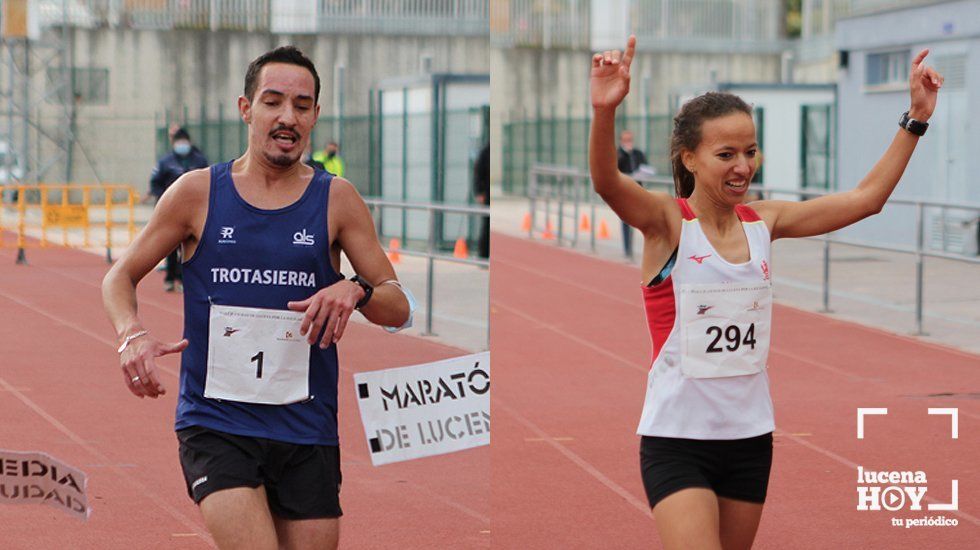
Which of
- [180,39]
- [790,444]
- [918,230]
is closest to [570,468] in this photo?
[790,444]

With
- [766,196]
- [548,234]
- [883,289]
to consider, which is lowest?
[883,289]

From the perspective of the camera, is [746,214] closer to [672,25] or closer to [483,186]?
[483,186]

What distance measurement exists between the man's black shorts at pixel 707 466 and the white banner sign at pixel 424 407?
1.38 m

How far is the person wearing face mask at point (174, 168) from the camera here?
22.9 ft

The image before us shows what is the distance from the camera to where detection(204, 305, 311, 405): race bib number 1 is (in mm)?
3969

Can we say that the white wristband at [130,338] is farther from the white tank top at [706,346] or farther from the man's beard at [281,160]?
the white tank top at [706,346]

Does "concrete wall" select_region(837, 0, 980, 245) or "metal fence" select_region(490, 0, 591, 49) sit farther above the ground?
"metal fence" select_region(490, 0, 591, 49)

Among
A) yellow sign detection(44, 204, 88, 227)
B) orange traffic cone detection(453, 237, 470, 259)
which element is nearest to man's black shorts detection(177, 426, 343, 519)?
yellow sign detection(44, 204, 88, 227)

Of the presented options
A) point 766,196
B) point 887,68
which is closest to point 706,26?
point 887,68

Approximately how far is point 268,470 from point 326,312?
49 cm

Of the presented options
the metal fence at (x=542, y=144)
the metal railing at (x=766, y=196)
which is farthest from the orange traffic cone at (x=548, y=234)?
the metal fence at (x=542, y=144)

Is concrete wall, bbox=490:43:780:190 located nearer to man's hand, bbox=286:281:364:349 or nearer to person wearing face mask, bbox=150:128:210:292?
person wearing face mask, bbox=150:128:210:292

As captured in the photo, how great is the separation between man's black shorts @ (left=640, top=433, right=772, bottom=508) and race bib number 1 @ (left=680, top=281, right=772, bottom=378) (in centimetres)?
18

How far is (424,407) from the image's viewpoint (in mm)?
5586
